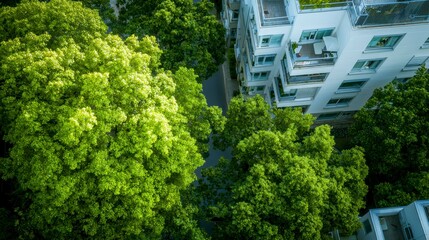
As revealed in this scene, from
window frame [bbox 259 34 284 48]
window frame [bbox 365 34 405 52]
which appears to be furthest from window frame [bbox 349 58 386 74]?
window frame [bbox 259 34 284 48]

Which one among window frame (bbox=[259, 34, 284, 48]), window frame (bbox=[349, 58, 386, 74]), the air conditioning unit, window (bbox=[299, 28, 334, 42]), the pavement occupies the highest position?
the pavement

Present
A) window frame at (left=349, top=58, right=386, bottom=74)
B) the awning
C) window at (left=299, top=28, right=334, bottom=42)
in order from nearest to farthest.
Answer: window at (left=299, top=28, right=334, bottom=42), the awning, window frame at (left=349, top=58, right=386, bottom=74)

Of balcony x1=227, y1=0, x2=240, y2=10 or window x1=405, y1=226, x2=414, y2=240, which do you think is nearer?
window x1=405, y1=226, x2=414, y2=240

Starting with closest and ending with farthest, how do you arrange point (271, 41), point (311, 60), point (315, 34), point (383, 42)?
1. point (383, 42)
2. point (315, 34)
3. point (311, 60)
4. point (271, 41)

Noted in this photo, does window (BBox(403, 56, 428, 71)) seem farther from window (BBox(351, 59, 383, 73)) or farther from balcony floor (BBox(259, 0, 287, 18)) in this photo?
balcony floor (BBox(259, 0, 287, 18))

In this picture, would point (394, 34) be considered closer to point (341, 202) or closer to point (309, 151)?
point (309, 151)

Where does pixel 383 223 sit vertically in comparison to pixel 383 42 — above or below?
below

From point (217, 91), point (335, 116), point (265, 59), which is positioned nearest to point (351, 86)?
point (335, 116)

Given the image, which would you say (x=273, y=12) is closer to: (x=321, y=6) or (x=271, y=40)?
(x=271, y=40)
